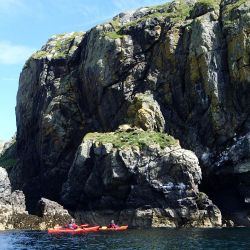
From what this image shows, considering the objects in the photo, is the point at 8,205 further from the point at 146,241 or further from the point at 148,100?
the point at 146,241

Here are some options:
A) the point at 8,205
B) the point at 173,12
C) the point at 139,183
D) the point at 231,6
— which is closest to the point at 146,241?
the point at 139,183

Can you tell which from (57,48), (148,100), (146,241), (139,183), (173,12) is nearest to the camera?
(146,241)

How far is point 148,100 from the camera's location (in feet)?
339

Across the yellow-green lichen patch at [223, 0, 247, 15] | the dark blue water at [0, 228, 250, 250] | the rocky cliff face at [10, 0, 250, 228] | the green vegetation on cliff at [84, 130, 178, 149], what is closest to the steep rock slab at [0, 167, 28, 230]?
the rocky cliff face at [10, 0, 250, 228]

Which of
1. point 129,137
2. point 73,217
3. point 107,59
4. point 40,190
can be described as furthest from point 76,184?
point 107,59

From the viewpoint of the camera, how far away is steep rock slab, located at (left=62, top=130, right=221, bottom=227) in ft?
278

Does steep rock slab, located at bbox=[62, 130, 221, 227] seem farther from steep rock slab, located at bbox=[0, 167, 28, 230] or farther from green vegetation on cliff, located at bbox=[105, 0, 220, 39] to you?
green vegetation on cliff, located at bbox=[105, 0, 220, 39]

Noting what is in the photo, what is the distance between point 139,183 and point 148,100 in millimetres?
22316

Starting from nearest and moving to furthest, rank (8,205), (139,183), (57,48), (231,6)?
(139,183) → (8,205) → (231,6) → (57,48)

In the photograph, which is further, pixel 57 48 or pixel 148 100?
pixel 57 48

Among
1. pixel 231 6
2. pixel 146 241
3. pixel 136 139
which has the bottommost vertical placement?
pixel 146 241

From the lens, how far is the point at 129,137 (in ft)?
312

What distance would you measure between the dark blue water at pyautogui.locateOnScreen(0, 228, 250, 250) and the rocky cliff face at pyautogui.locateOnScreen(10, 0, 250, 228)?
53.5ft

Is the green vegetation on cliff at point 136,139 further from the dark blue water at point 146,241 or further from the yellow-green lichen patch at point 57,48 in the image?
the yellow-green lichen patch at point 57,48
